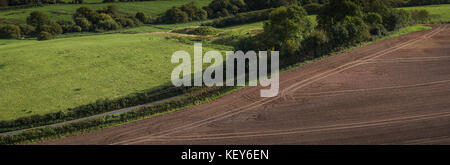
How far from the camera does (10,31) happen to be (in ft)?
241

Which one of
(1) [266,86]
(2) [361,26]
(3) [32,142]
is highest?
(2) [361,26]

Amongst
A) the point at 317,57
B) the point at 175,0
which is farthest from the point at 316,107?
the point at 175,0

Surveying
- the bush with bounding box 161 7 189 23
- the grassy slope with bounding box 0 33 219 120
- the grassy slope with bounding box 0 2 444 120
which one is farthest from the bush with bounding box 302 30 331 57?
the bush with bounding box 161 7 189 23

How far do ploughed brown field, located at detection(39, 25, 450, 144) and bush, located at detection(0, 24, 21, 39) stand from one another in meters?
53.7

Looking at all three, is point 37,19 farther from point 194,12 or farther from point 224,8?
point 224,8

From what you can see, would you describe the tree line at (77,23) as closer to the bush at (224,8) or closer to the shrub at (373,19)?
the bush at (224,8)

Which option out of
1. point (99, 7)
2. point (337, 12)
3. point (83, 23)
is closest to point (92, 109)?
point (337, 12)

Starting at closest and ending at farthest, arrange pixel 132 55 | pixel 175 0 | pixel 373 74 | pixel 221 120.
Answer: pixel 221 120 < pixel 373 74 < pixel 132 55 < pixel 175 0

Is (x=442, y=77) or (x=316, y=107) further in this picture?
(x=442, y=77)

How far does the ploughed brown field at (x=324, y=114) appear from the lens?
31938mm

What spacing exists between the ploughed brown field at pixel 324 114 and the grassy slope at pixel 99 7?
68338 mm
